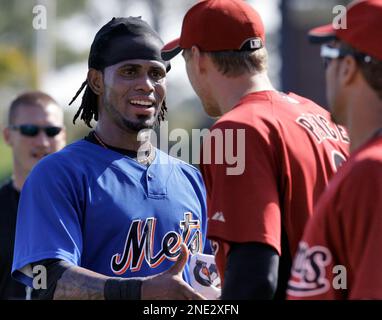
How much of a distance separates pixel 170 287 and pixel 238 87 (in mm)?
872

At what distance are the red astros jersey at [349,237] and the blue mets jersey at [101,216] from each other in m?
1.38

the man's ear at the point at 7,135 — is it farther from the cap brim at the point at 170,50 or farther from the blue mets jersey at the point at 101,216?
the cap brim at the point at 170,50

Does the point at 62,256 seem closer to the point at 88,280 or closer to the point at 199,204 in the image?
the point at 88,280

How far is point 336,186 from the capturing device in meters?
2.82

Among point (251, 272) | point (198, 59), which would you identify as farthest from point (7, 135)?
point (251, 272)

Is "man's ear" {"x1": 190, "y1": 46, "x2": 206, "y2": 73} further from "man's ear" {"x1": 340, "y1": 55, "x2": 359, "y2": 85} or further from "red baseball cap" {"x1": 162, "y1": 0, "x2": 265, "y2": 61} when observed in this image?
"man's ear" {"x1": 340, "y1": 55, "x2": 359, "y2": 85}

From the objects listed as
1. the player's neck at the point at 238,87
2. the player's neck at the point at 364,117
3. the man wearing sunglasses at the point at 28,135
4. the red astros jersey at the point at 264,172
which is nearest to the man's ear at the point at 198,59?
the player's neck at the point at 238,87

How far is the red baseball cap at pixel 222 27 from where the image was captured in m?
3.83

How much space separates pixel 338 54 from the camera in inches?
119

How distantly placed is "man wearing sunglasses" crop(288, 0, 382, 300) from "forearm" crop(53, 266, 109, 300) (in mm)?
1201

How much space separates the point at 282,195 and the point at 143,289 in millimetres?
783

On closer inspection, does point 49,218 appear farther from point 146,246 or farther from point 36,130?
point 36,130

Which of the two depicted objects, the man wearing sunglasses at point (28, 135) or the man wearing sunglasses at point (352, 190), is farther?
the man wearing sunglasses at point (28, 135)

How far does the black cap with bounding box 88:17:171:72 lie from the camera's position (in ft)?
15.0
